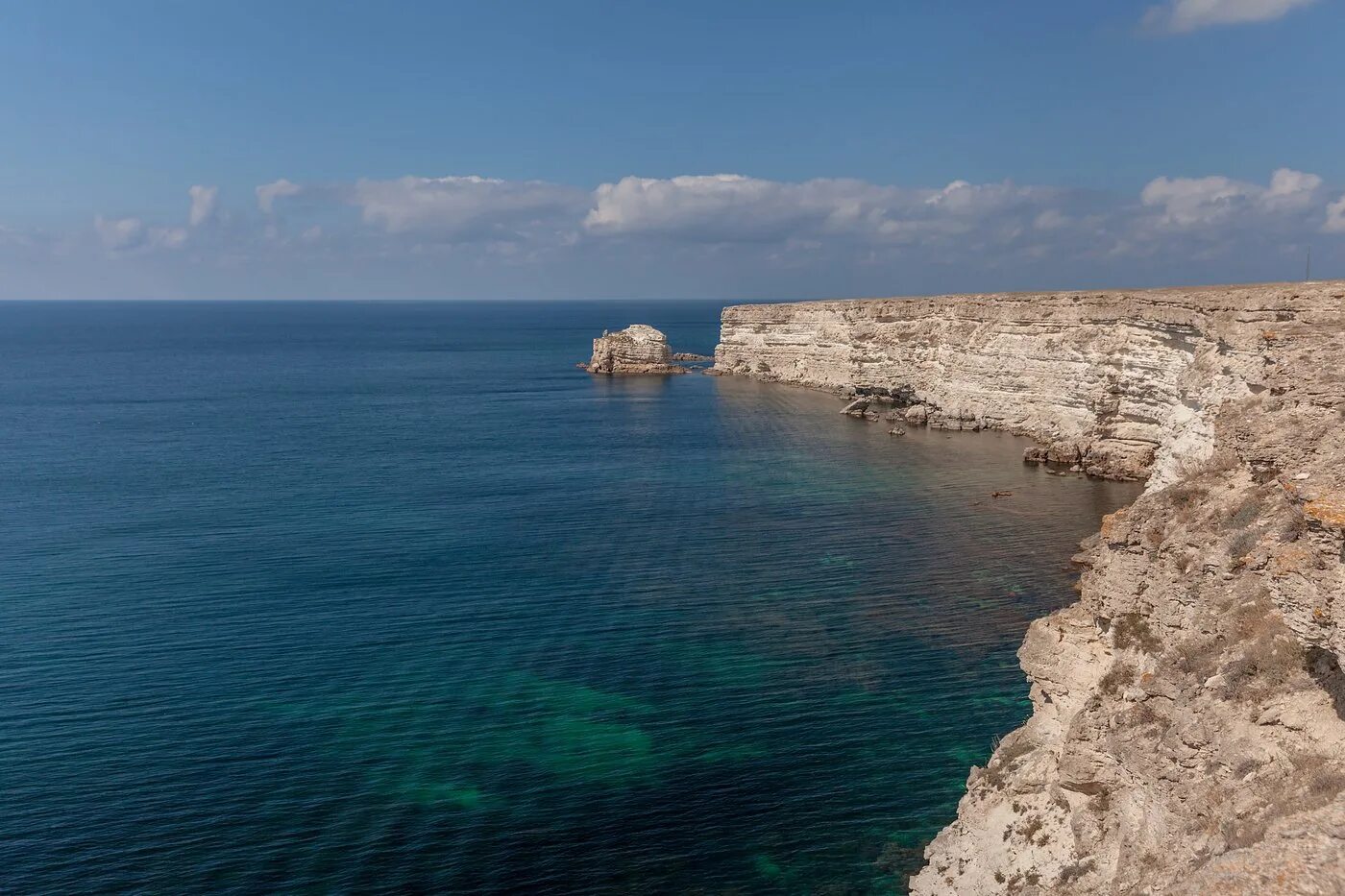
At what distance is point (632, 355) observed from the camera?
168 meters

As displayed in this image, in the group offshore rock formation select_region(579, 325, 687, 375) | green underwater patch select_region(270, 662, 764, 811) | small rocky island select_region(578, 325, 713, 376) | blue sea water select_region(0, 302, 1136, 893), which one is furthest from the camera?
offshore rock formation select_region(579, 325, 687, 375)

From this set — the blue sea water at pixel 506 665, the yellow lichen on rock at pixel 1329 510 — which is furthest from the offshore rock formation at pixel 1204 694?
the blue sea water at pixel 506 665

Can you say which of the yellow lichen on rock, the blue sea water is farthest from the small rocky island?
the yellow lichen on rock

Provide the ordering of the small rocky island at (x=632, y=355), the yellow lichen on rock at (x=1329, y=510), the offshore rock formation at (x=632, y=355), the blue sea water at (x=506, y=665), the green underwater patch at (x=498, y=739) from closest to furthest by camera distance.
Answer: the yellow lichen on rock at (x=1329, y=510)
the blue sea water at (x=506, y=665)
the green underwater patch at (x=498, y=739)
the small rocky island at (x=632, y=355)
the offshore rock formation at (x=632, y=355)

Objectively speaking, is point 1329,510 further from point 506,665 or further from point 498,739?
point 506,665

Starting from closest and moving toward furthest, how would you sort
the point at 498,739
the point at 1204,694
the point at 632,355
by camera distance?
the point at 1204,694
the point at 498,739
the point at 632,355

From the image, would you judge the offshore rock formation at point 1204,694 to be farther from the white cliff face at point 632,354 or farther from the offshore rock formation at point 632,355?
the white cliff face at point 632,354

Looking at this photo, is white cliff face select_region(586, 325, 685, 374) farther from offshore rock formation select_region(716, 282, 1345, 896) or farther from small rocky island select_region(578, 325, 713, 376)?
offshore rock formation select_region(716, 282, 1345, 896)

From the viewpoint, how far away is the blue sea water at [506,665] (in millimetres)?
26719

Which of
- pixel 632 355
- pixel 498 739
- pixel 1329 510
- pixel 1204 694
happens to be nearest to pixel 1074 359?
pixel 498 739

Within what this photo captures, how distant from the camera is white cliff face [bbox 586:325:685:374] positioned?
16712cm

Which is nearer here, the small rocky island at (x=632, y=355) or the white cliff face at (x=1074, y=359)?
the white cliff face at (x=1074, y=359)

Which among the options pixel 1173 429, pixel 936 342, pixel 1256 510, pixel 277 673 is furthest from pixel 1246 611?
pixel 936 342

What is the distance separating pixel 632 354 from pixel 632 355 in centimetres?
18
